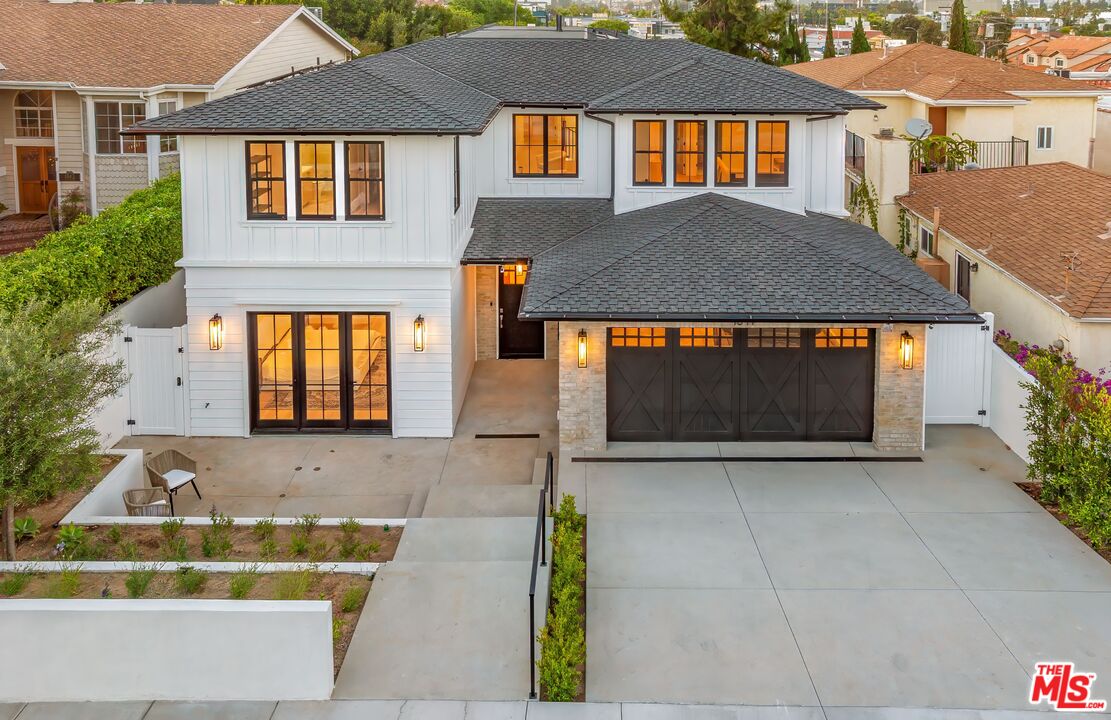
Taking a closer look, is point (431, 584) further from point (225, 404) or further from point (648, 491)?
point (225, 404)

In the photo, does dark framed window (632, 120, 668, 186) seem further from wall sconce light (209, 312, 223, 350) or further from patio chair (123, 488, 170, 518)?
patio chair (123, 488, 170, 518)

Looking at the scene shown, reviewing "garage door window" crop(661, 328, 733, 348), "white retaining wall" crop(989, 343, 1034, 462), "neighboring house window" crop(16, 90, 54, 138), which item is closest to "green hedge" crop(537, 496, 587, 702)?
"garage door window" crop(661, 328, 733, 348)

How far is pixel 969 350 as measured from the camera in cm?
1842

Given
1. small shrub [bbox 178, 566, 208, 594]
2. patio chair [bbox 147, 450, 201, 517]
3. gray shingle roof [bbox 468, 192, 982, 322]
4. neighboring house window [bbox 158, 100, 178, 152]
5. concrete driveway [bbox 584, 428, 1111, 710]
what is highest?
neighboring house window [bbox 158, 100, 178, 152]

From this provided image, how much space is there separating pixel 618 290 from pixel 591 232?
3627mm

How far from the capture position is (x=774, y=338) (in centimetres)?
1764

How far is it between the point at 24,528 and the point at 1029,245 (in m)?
17.3

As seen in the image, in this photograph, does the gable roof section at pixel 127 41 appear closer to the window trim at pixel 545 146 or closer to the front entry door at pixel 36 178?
the front entry door at pixel 36 178

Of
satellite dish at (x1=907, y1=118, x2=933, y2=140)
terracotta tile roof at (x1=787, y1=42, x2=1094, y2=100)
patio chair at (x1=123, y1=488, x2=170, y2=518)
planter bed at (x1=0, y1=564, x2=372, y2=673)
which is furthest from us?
terracotta tile roof at (x1=787, y1=42, x2=1094, y2=100)

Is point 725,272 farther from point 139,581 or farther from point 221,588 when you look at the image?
point 139,581

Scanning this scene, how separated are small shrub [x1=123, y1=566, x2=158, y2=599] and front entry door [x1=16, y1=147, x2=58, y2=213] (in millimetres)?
21503

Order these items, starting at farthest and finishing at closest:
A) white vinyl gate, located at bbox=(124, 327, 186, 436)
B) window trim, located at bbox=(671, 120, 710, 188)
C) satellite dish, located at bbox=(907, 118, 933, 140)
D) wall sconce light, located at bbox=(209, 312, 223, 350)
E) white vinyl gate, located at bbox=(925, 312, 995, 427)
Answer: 1. satellite dish, located at bbox=(907, 118, 933, 140)
2. window trim, located at bbox=(671, 120, 710, 188)
3. white vinyl gate, located at bbox=(124, 327, 186, 436)
4. white vinyl gate, located at bbox=(925, 312, 995, 427)
5. wall sconce light, located at bbox=(209, 312, 223, 350)

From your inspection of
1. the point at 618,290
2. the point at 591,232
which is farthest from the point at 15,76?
the point at 618,290

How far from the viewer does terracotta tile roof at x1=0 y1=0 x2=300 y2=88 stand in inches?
1115
